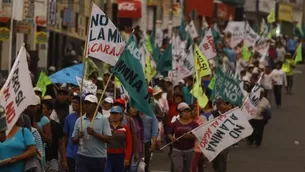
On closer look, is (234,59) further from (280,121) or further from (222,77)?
(222,77)

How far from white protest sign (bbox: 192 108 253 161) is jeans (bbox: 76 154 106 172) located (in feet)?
12.0

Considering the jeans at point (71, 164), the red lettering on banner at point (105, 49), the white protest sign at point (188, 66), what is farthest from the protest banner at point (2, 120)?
the white protest sign at point (188, 66)

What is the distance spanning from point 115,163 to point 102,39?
65.4 inches

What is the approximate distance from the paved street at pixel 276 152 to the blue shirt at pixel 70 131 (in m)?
5.70

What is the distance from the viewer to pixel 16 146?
11.8m

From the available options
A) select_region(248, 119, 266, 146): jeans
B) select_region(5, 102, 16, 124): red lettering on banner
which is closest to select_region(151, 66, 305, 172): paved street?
select_region(248, 119, 266, 146): jeans

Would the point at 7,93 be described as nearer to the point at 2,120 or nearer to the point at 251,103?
the point at 2,120

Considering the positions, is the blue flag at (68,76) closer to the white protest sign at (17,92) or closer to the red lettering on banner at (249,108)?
the red lettering on banner at (249,108)

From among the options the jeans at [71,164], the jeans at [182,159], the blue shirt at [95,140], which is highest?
the blue shirt at [95,140]

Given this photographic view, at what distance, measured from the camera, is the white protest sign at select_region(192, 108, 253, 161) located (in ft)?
60.5

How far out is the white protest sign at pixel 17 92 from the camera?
37.6 ft

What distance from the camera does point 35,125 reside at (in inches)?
539

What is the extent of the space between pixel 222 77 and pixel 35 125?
993 centimetres

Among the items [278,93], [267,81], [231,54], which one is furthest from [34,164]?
[231,54]
